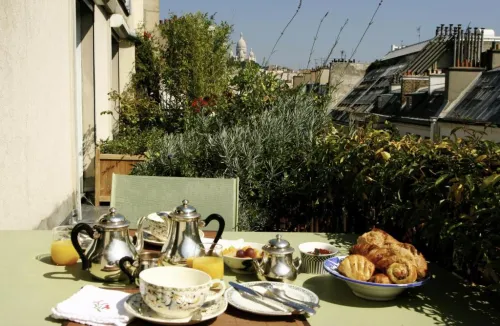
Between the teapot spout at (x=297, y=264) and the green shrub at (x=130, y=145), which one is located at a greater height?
the green shrub at (x=130, y=145)

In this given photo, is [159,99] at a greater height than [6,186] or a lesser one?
greater

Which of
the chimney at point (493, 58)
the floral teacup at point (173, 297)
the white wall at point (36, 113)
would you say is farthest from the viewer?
the chimney at point (493, 58)

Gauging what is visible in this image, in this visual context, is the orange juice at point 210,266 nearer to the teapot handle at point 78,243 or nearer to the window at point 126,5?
the teapot handle at point 78,243

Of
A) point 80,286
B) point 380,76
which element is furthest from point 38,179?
point 380,76

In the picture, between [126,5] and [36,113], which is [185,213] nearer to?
[36,113]

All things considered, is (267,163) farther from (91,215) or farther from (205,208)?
(91,215)

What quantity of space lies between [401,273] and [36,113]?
3.49 metres

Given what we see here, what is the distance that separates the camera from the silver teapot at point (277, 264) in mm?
2020

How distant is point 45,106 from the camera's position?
472cm

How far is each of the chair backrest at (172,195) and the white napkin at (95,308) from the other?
1419 millimetres

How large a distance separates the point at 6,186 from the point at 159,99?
6.21 meters

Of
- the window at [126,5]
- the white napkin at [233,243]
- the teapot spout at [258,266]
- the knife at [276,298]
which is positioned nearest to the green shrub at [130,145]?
the window at [126,5]

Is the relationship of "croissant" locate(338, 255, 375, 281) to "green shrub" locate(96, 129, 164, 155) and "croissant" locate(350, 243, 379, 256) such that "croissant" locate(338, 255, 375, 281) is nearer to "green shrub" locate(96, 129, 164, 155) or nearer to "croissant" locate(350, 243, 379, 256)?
"croissant" locate(350, 243, 379, 256)

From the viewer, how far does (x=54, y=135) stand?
16.4 ft
